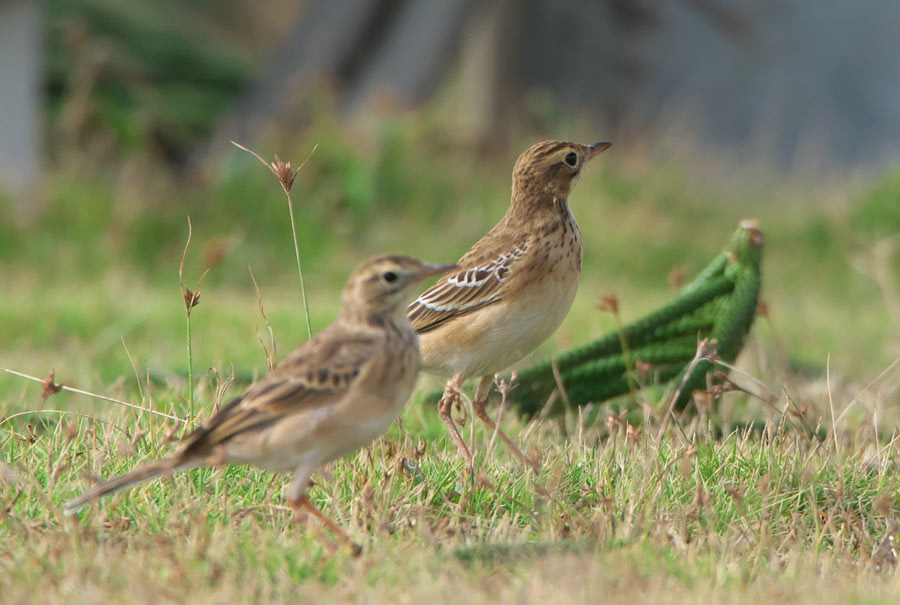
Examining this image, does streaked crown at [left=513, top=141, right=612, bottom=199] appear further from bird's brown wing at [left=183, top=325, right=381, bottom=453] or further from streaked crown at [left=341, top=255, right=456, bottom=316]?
bird's brown wing at [left=183, top=325, right=381, bottom=453]

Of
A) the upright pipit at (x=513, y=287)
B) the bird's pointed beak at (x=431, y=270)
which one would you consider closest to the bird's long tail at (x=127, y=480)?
the bird's pointed beak at (x=431, y=270)

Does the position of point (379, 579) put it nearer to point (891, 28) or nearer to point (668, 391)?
point (668, 391)

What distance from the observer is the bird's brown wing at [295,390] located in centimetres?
339

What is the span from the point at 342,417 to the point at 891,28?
1260 centimetres

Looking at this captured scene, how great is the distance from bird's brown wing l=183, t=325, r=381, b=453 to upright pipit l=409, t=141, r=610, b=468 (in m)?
1.03

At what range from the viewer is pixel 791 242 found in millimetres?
11758

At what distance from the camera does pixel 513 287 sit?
4.77 m

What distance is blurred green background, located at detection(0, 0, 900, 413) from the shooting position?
27.8ft

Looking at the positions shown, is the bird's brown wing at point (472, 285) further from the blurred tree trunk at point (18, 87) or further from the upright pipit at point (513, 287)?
the blurred tree trunk at point (18, 87)

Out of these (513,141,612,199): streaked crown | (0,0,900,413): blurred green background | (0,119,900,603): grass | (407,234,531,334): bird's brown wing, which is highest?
(0,0,900,413): blurred green background

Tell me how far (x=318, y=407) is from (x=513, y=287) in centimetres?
152

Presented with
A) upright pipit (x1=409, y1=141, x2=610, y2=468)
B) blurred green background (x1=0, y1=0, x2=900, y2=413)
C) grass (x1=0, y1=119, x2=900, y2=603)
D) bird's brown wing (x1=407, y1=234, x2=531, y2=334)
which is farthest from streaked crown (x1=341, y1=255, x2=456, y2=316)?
blurred green background (x1=0, y1=0, x2=900, y2=413)

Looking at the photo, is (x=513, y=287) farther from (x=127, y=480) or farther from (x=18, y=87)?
(x=18, y=87)

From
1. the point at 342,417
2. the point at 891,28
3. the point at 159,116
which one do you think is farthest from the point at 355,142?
the point at 342,417
